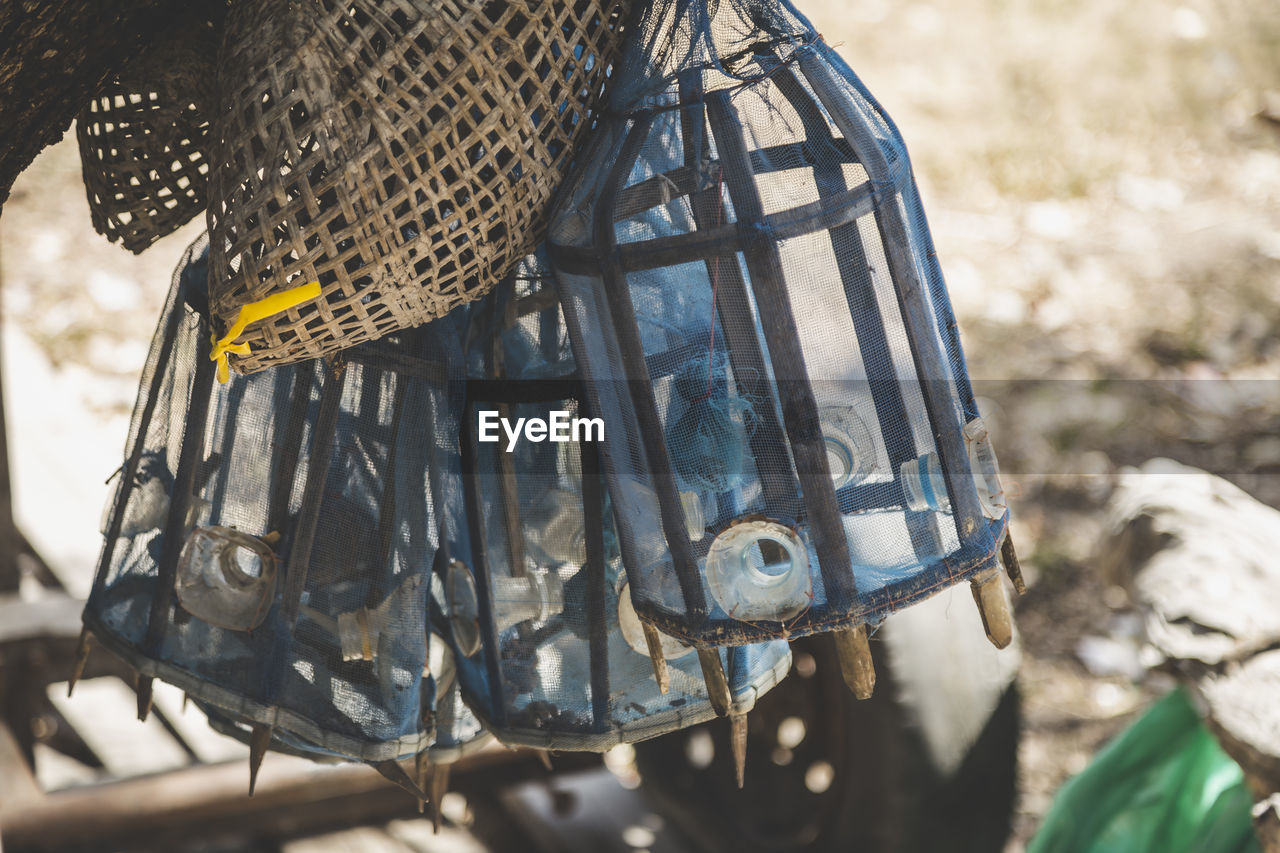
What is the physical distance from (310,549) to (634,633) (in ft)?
0.91

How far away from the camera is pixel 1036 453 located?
2.91 m

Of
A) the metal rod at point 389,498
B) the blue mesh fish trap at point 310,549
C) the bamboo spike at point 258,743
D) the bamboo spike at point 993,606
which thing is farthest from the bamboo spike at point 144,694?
the bamboo spike at point 993,606

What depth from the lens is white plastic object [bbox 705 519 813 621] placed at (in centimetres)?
78

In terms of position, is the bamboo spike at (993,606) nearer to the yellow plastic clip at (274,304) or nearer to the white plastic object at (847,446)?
the white plastic object at (847,446)

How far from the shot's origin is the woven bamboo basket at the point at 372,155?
2.46ft

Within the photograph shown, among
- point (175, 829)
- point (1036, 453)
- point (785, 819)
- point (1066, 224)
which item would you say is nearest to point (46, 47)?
point (175, 829)

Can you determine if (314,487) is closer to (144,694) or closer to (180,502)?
(180,502)

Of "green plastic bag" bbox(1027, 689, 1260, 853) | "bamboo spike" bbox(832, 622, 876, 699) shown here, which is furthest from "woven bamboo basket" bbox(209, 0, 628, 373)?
"green plastic bag" bbox(1027, 689, 1260, 853)

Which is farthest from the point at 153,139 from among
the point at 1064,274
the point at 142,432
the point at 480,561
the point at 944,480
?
the point at 1064,274

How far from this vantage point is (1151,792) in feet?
5.33

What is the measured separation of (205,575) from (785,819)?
1336 millimetres

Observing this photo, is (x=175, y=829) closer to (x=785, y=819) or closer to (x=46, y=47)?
(x=785, y=819)

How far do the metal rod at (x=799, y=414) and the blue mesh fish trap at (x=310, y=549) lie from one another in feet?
0.97

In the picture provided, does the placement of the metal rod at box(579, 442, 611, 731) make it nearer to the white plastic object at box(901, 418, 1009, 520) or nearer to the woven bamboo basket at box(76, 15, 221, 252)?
the white plastic object at box(901, 418, 1009, 520)
